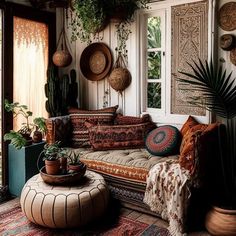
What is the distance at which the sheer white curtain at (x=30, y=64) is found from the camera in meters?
3.62

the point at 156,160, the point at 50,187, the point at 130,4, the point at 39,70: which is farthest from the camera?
the point at 39,70

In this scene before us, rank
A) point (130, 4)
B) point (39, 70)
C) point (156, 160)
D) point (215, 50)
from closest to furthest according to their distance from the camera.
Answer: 1. point (156, 160)
2. point (215, 50)
3. point (130, 4)
4. point (39, 70)

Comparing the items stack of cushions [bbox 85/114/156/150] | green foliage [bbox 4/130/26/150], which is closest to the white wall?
stack of cushions [bbox 85/114/156/150]

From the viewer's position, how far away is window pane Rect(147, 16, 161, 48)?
12.0 feet

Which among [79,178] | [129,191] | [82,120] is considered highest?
[82,120]

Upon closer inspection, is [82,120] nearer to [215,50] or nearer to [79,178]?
[79,178]

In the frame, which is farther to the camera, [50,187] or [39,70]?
[39,70]

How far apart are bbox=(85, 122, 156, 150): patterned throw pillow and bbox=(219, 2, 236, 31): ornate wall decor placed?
1.38 metres

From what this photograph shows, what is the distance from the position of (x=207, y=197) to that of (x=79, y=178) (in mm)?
1166

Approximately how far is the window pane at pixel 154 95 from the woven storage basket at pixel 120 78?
0.94 feet

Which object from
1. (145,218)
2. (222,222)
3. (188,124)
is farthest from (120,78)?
(222,222)

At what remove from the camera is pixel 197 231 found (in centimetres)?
260

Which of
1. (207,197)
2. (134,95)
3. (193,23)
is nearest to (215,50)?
(193,23)

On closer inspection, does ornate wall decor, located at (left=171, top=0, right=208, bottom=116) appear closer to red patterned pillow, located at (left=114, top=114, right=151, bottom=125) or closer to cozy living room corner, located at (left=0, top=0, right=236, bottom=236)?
cozy living room corner, located at (left=0, top=0, right=236, bottom=236)
